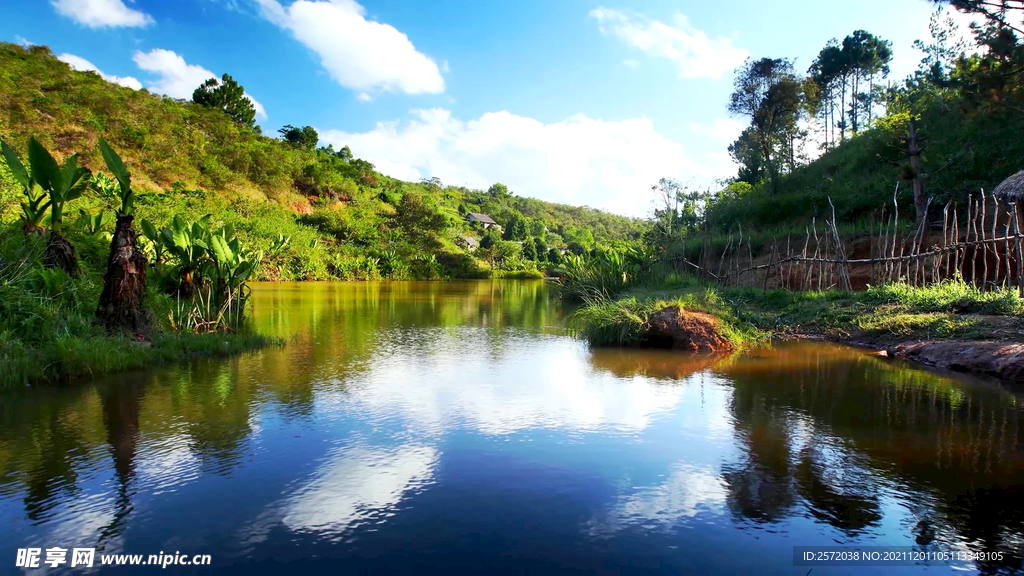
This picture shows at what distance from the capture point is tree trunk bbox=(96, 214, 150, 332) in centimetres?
656

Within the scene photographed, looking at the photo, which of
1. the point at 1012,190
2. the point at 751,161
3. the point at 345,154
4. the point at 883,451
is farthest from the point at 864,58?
the point at 345,154

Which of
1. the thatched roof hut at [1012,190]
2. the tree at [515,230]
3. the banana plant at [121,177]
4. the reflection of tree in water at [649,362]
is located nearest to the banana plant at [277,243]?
the banana plant at [121,177]

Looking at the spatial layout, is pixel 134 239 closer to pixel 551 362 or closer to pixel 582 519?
pixel 551 362

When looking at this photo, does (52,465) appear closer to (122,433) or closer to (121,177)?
(122,433)

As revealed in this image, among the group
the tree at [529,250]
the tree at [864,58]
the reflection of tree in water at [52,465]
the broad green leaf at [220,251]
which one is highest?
the tree at [864,58]

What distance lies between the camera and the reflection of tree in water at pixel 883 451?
303 centimetres

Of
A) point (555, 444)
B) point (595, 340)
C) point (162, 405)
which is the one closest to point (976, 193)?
point (595, 340)

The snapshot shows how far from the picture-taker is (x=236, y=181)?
114 ft

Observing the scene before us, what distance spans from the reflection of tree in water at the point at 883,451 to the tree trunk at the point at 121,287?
22.1ft

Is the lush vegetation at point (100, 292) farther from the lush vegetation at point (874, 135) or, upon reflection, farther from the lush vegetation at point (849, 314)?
the lush vegetation at point (874, 135)

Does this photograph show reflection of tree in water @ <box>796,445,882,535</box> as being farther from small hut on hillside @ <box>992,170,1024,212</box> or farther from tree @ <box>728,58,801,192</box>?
tree @ <box>728,58,801,192</box>

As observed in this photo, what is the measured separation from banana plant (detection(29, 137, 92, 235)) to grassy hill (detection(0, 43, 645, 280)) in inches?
481

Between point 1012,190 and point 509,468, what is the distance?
32.6 ft

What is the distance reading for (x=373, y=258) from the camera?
3428 centimetres
